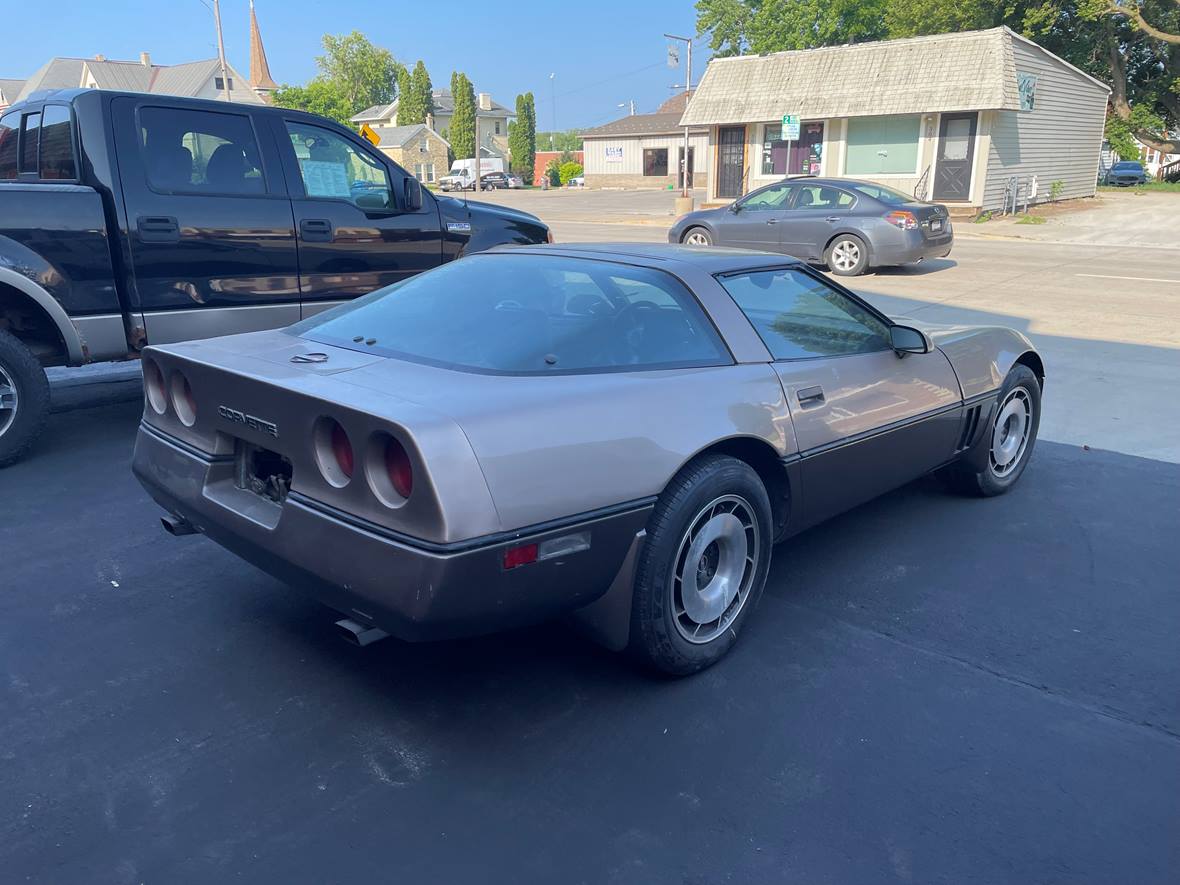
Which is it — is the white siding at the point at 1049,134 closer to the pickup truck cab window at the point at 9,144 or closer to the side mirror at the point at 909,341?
the side mirror at the point at 909,341

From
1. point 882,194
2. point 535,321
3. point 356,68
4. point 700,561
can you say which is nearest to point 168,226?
point 535,321

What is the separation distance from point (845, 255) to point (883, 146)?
14715 millimetres

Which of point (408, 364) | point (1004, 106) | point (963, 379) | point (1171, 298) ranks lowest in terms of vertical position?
point (1171, 298)

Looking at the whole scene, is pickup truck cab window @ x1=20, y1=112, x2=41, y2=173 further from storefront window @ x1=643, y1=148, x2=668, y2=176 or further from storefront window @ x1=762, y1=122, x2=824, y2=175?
storefront window @ x1=643, y1=148, x2=668, y2=176

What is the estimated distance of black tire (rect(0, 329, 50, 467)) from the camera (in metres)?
5.38

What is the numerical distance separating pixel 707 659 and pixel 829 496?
38.5 inches

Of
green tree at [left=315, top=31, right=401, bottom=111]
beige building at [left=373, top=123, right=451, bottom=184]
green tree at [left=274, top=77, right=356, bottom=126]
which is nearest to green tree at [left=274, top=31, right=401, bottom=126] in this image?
green tree at [left=315, top=31, right=401, bottom=111]

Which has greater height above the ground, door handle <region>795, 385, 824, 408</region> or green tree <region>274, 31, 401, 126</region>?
green tree <region>274, 31, 401, 126</region>

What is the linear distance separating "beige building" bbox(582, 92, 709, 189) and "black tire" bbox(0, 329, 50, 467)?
2353 inches

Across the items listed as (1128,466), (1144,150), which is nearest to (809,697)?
(1128,466)

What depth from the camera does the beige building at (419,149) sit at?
82.7m

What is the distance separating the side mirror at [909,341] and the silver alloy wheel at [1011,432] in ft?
3.61

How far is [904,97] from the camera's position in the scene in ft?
86.5

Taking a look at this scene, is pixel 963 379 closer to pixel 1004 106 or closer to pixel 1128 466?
pixel 1128 466
